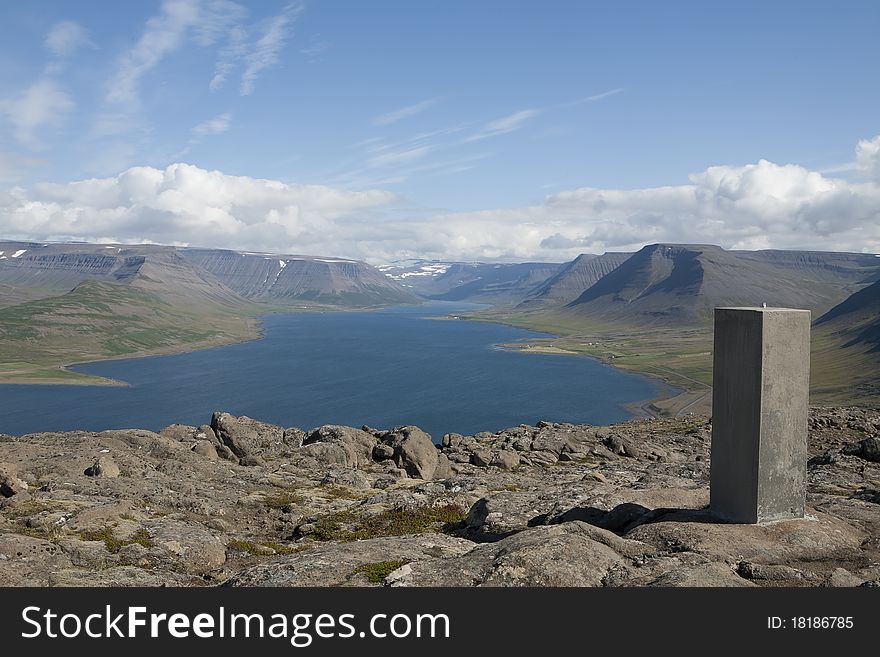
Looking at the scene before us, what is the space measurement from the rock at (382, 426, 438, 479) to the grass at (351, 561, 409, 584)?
2976cm

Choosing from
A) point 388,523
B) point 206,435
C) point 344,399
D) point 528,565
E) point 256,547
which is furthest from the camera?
point 344,399

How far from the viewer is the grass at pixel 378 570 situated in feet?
50.4

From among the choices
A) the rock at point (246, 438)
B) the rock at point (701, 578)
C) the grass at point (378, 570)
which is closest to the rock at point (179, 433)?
the rock at point (246, 438)

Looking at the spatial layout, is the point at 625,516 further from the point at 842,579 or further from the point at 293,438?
the point at 293,438

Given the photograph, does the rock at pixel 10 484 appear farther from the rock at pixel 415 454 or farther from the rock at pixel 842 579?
the rock at pixel 842 579

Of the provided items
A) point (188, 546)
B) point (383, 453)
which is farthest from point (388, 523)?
point (383, 453)

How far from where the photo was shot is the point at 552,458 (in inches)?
2143

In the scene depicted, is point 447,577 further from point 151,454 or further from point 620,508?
point 151,454

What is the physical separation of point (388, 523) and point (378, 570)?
12.4 metres

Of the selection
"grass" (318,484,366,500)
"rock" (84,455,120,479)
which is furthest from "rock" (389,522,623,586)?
"rock" (84,455,120,479)

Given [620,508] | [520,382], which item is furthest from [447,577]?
[520,382]

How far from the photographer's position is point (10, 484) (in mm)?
27000

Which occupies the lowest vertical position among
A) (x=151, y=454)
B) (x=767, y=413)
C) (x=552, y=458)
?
(x=552, y=458)
